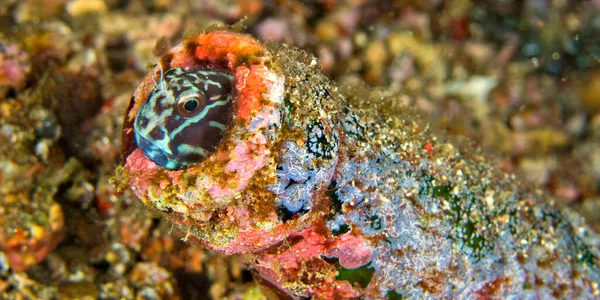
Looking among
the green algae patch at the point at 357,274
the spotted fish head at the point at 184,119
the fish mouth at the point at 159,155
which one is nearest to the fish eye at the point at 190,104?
the spotted fish head at the point at 184,119

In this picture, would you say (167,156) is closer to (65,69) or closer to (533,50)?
(65,69)

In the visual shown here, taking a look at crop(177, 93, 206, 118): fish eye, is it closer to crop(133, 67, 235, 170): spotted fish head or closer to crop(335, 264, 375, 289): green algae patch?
crop(133, 67, 235, 170): spotted fish head

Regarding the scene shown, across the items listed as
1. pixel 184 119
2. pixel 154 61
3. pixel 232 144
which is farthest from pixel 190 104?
pixel 154 61

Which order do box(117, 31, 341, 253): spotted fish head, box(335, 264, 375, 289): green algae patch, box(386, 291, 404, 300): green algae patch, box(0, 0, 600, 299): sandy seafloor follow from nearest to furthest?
box(117, 31, 341, 253): spotted fish head
box(335, 264, 375, 289): green algae patch
box(386, 291, 404, 300): green algae patch
box(0, 0, 600, 299): sandy seafloor

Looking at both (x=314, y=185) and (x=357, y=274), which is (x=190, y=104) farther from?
(x=357, y=274)

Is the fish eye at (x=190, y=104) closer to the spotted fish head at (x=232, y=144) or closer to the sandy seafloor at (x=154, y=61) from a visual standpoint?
the spotted fish head at (x=232, y=144)

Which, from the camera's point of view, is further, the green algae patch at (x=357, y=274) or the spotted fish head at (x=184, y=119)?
the green algae patch at (x=357, y=274)

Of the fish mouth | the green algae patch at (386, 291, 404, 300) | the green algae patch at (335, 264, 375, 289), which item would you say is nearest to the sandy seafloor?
the fish mouth

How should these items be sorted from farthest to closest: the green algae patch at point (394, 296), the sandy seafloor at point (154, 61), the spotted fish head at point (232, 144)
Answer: the sandy seafloor at point (154, 61) → the green algae patch at point (394, 296) → the spotted fish head at point (232, 144)
